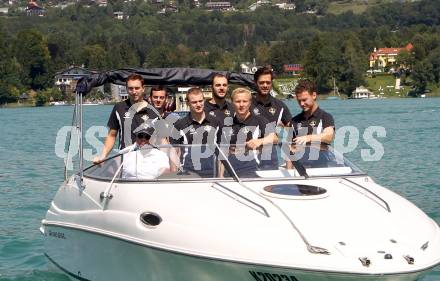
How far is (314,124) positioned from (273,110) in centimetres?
55

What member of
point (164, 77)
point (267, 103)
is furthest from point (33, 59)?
point (267, 103)

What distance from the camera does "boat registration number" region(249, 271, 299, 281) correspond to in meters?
7.84

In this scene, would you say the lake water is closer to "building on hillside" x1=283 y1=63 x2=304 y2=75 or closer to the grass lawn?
the grass lawn

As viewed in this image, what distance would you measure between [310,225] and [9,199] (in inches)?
542

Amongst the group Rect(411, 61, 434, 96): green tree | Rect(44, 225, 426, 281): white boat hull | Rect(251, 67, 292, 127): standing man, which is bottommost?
Rect(411, 61, 434, 96): green tree

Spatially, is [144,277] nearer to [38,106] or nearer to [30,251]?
[30,251]

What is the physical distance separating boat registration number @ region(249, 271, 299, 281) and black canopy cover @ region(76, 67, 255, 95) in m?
3.82

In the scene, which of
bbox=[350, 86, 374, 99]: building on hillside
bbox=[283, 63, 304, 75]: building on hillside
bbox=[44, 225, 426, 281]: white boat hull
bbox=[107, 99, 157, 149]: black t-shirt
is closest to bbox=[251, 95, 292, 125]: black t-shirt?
bbox=[107, 99, 157, 149]: black t-shirt

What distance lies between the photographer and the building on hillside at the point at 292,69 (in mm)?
148200

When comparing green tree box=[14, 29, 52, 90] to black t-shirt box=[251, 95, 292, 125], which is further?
green tree box=[14, 29, 52, 90]

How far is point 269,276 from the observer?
7902 mm

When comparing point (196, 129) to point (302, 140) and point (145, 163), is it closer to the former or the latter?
point (145, 163)

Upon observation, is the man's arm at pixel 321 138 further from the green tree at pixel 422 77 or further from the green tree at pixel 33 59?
the green tree at pixel 33 59

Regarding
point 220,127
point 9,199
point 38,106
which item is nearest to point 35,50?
point 38,106
